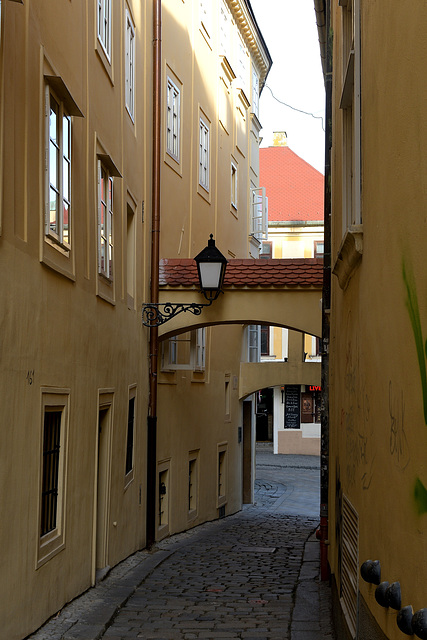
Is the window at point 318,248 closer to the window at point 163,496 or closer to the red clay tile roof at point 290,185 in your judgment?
the red clay tile roof at point 290,185

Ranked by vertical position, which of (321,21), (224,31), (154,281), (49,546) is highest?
(224,31)

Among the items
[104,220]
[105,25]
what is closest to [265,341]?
[104,220]

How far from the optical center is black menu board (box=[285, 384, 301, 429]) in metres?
42.6

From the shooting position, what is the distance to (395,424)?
12.7 ft

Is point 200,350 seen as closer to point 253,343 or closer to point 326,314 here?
point 326,314

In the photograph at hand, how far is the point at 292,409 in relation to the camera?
4272 cm

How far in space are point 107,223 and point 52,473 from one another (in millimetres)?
3717

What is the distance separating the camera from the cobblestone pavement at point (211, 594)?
7836 mm

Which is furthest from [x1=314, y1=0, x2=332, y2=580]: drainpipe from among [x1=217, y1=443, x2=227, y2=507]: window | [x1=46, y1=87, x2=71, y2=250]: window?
[x1=217, y1=443, x2=227, y2=507]: window

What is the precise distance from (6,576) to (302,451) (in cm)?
3678

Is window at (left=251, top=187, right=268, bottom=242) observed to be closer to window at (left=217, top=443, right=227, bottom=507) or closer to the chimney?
window at (left=217, top=443, right=227, bottom=507)

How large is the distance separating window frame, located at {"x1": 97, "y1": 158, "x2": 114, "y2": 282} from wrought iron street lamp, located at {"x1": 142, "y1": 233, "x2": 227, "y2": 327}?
5.84ft

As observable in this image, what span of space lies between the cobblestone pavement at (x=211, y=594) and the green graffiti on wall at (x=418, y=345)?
4.59 metres

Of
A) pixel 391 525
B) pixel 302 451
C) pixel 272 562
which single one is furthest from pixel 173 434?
pixel 302 451
